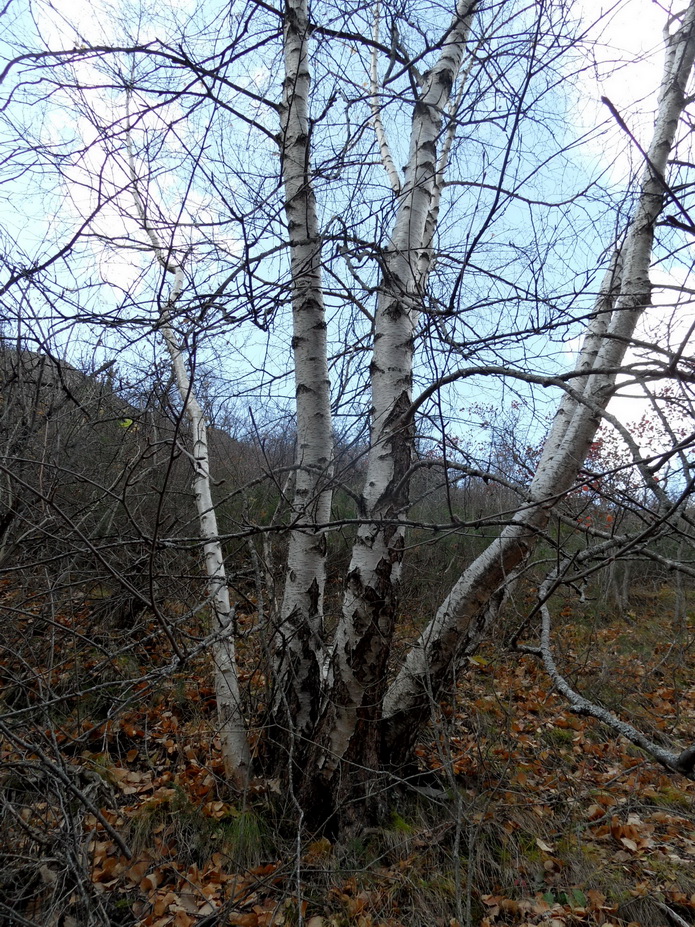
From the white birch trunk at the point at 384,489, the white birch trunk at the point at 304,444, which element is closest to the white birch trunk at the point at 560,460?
the white birch trunk at the point at 384,489

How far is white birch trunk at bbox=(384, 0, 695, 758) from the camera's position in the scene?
2551 millimetres

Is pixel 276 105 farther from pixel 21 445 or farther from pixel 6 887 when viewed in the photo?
pixel 6 887

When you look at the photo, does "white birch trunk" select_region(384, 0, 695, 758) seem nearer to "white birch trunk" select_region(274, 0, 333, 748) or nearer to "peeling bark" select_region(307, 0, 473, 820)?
"peeling bark" select_region(307, 0, 473, 820)

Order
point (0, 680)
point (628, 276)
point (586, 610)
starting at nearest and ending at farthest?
point (628, 276)
point (0, 680)
point (586, 610)

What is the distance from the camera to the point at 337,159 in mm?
2623

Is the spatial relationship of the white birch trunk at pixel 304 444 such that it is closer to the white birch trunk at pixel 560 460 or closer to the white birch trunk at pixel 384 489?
the white birch trunk at pixel 384 489

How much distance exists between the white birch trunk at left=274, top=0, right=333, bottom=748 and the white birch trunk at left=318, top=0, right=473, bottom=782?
19 cm

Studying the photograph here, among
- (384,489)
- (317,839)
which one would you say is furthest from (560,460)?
(317,839)

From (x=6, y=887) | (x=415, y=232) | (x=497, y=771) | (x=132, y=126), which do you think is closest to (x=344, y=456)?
(x=415, y=232)

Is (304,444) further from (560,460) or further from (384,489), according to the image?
(560,460)

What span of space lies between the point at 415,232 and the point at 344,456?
49.2 inches

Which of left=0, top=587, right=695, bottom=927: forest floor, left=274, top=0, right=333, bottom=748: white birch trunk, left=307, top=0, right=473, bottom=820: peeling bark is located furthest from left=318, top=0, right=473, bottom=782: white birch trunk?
left=0, top=587, right=695, bottom=927: forest floor

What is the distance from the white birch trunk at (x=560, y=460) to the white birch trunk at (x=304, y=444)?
0.52 m

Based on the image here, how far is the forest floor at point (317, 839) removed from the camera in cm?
264
